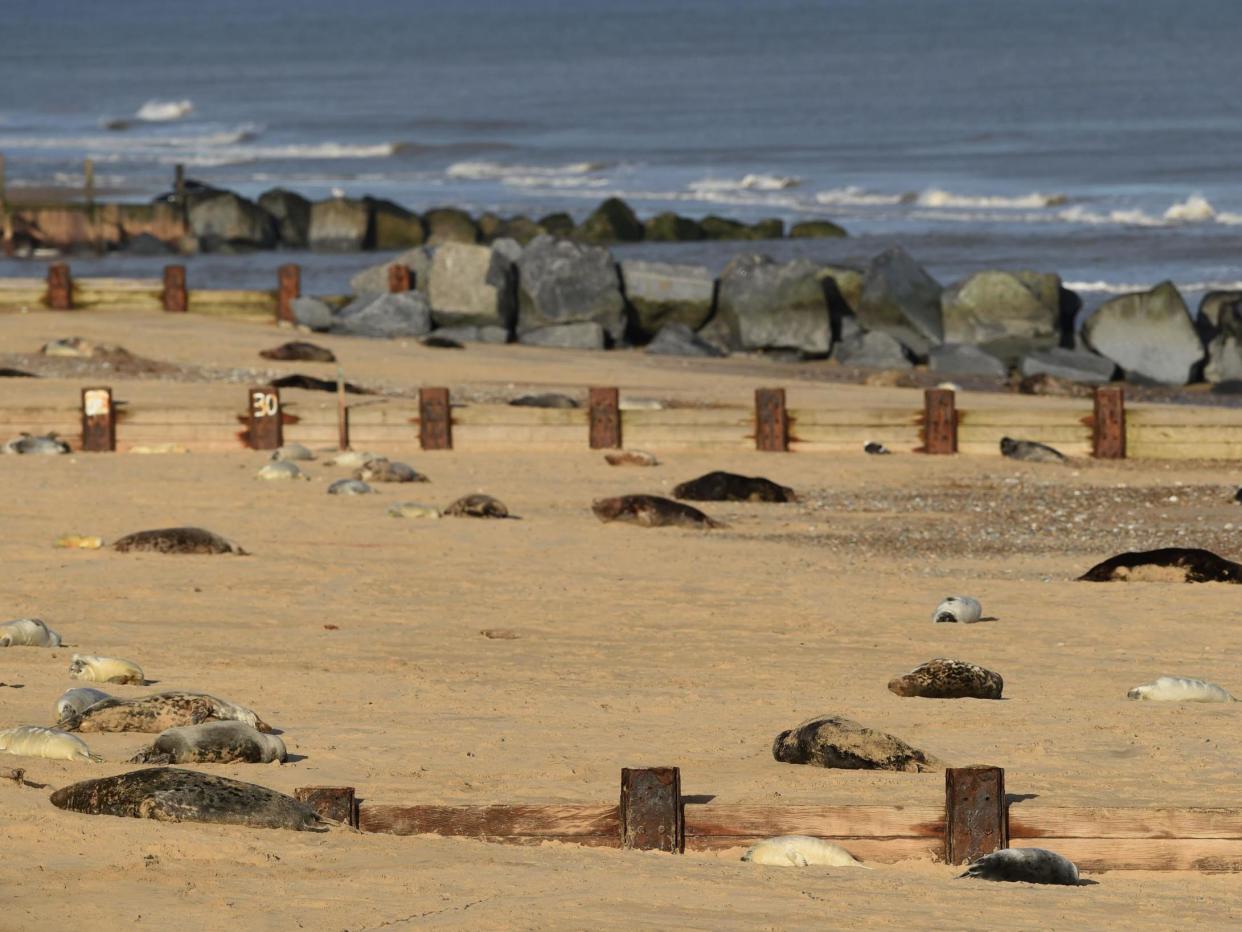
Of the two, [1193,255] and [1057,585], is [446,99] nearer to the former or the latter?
[1193,255]

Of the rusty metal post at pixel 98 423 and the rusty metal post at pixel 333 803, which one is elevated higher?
the rusty metal post at pixel 98 423

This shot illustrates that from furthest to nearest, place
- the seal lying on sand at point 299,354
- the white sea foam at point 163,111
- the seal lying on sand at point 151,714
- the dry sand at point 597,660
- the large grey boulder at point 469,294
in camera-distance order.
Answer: the white sea foam at point 163,111 < the large grey boulder at point 469,294 < the seal lying on sand at point 299,354 < the seal lying on sand at point 151,714 < the dry sand at point 597,660

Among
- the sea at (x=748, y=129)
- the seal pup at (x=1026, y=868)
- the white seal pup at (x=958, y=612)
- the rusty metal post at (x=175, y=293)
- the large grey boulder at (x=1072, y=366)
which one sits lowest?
the white seal pup at (x=958, y=612)

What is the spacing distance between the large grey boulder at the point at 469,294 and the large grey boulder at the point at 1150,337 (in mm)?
7521

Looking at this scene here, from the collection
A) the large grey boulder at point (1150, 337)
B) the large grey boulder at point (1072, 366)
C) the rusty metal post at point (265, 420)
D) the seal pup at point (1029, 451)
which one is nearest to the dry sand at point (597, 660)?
the seal pup at point (1029, 451)

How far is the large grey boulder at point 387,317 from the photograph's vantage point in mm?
27828

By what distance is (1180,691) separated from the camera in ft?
30.3

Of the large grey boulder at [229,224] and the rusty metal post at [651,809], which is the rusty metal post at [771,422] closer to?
the rusty metal post at [651,809]

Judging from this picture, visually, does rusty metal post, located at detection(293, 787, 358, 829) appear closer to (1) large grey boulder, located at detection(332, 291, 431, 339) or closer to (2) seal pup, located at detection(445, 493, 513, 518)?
(2) seal pup, located at detection(445, 493, 513, 518)

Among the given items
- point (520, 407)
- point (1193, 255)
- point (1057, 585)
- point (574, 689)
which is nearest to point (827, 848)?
point (574, 689)

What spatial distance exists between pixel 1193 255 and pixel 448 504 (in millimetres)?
27731

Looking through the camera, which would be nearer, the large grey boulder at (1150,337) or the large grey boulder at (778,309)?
the large grey boulder at (1150,337)

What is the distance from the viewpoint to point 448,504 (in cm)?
1548

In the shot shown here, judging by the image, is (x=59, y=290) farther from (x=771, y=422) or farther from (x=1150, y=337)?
(x=1150, y=337)
